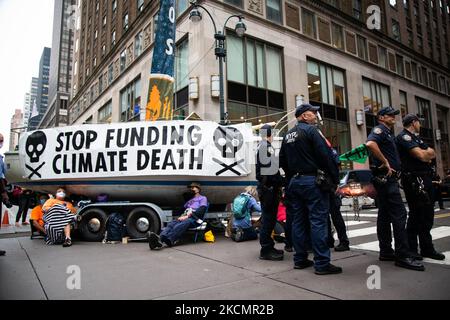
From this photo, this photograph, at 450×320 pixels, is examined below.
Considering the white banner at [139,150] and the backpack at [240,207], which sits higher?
the white banner at [139,150]

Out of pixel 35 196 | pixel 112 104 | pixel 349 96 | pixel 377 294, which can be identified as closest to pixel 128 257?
pixel 377 294

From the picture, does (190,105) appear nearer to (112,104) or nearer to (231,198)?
(231,198)

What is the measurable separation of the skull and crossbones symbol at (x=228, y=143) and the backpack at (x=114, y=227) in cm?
233

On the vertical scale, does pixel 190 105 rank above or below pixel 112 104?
below

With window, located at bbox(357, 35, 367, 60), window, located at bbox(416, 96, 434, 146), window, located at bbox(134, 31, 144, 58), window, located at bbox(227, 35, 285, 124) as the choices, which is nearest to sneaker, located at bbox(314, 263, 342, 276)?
window, located at bbox(227, 35, 285, 124)

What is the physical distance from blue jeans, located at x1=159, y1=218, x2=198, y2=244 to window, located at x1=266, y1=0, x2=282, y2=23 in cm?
1643

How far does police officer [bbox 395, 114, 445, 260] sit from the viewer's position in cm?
420

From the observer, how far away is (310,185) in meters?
3.75

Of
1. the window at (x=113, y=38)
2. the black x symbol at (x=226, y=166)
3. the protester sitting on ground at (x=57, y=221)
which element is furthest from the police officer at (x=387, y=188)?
the window at (x=113, y=38)

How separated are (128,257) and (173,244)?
112cm

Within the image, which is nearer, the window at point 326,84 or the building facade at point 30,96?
the window at point 326,84

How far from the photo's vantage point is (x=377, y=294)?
113 inches

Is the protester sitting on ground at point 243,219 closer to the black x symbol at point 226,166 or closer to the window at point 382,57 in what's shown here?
the black x symbol at point 226,166

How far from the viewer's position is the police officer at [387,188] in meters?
3.88
